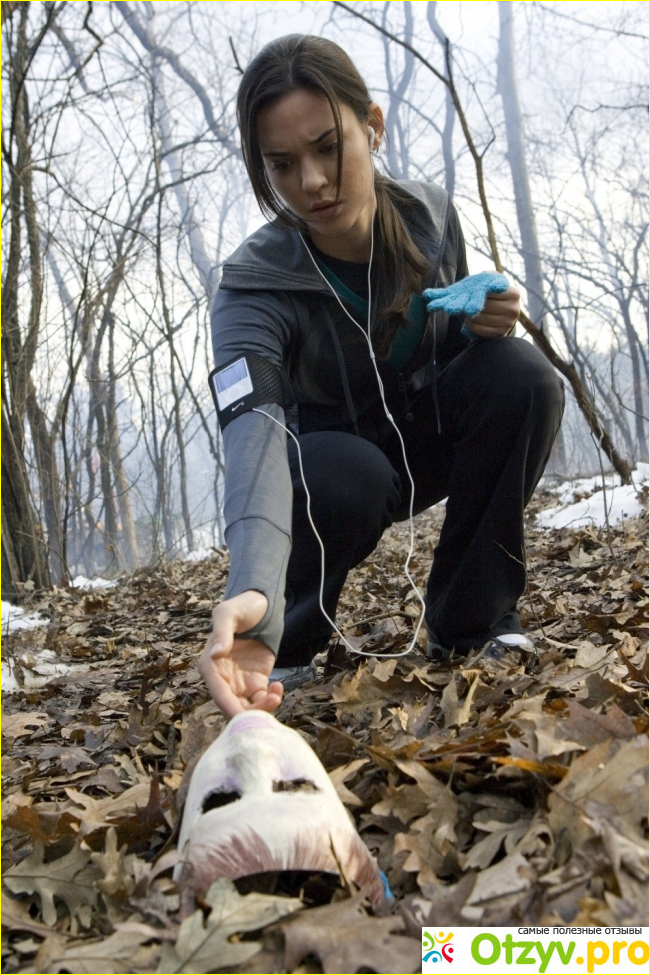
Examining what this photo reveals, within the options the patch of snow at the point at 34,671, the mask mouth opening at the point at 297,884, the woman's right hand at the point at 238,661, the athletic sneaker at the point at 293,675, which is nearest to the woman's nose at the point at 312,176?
the woman's right hand at the point at 238,661

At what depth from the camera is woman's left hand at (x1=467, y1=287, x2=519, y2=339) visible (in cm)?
231

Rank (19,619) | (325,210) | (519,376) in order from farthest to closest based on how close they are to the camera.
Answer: (19,619)
(519,376)
(325,210)

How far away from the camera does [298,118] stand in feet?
6.92

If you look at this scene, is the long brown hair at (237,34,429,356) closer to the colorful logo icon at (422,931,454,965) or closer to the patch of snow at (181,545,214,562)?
the colorful logo icon at (422,931,454,965)

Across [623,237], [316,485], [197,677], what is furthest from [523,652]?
[623,237]

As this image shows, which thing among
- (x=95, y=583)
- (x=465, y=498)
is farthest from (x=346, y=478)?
(x=95, y=583)

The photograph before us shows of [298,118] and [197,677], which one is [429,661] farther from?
[298,118]

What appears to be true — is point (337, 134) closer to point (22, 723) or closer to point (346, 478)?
point (346, 478)

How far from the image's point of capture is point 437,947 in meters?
1.08

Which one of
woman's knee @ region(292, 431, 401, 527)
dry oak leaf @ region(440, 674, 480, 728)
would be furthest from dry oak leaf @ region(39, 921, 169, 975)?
woman's knee @ region(292, 431, 401, 527)

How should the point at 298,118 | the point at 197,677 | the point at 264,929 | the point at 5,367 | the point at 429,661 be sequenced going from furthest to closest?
the point at 5,367, the point at 197,677, the point at 429,661, the point at 298,118, the point at 264,929

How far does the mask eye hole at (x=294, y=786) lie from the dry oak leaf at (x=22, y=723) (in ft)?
4.87

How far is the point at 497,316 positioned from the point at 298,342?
66 centimetres

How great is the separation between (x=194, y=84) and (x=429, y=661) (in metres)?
18.3
